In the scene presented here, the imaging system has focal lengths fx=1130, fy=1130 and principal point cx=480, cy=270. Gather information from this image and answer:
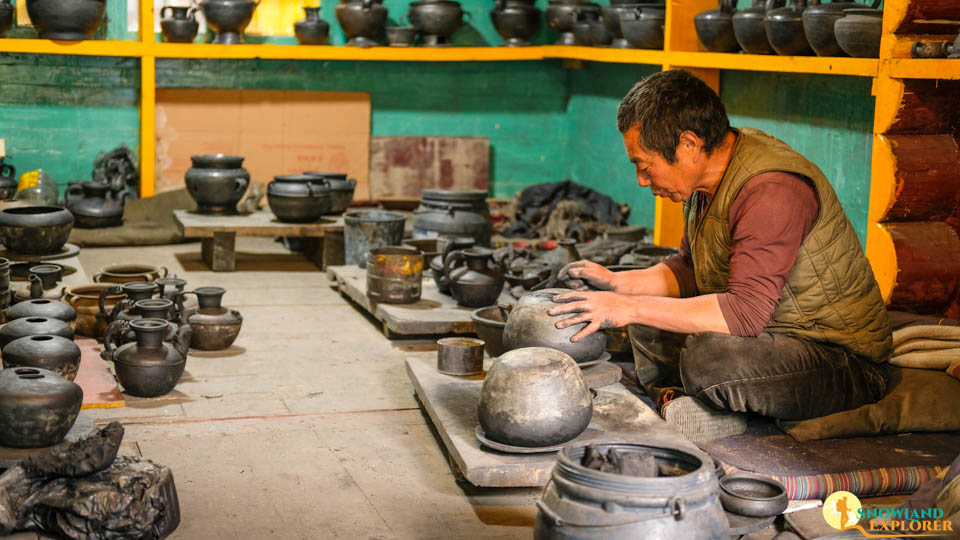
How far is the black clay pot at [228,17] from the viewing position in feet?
29.7

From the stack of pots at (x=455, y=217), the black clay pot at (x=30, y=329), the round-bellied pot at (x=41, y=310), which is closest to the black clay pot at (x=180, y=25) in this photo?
the stack of pots at (x=455, y=217)

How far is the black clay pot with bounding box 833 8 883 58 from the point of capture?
526cm

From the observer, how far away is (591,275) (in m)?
4.38

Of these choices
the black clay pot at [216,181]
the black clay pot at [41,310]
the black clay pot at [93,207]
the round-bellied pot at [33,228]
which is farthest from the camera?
the black clay pot at [93,207]

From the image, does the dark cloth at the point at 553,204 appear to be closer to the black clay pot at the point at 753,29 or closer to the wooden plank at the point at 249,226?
the wooden plank at the point at 249,226

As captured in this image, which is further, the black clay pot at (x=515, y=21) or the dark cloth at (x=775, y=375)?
the black clay pot at (x=515, y=21)

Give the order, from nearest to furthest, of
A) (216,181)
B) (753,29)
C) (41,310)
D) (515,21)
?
1. (41,310)
2. (753,29)
3. (216,181)
4. (515,21)

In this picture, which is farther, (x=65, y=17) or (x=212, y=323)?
(x=65, y=17)

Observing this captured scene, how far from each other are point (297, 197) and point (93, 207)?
1.75 m

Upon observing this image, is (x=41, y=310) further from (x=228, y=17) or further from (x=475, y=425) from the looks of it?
(x=228, y=17)

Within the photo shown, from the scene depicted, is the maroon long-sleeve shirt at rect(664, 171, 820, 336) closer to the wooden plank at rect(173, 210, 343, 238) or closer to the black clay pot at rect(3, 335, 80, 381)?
the black clay pot at rect(3, 335, 80, 381)

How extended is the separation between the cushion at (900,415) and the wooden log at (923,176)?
1.16m

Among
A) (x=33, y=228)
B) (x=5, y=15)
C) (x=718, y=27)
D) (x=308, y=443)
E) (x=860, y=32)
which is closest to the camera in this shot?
(x=308, y=443)

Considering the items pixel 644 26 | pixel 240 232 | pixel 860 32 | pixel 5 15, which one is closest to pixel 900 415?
pixel 860 32
